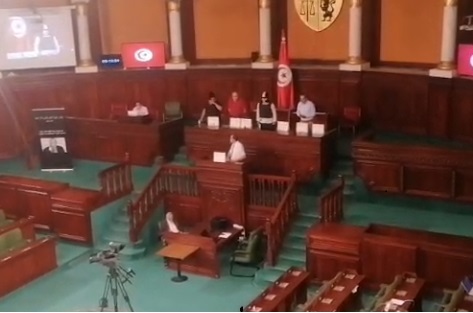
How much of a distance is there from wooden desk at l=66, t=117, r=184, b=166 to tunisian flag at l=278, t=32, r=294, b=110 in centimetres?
247

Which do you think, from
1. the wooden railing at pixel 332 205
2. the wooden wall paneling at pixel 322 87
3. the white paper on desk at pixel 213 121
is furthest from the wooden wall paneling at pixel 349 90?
the wooden railing at pixel 332 205

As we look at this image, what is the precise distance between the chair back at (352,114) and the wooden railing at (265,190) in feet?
8.35

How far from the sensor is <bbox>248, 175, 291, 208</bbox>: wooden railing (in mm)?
13734

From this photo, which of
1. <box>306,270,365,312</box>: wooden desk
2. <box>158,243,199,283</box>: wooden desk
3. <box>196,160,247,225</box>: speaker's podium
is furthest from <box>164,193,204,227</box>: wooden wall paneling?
<box>306,270,365,312</box>: wooden desk

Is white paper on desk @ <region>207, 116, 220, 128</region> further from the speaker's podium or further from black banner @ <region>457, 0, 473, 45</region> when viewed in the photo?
black banner @ <region>457, 0, 473, 45</region>

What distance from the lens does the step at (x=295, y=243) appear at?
13180mm

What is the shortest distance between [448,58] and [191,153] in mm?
5409

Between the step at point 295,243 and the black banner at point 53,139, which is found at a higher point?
the black banner at point 53,139

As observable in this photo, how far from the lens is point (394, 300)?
390 inches

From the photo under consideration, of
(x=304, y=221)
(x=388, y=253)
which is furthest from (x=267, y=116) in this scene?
(x=388, y=253)

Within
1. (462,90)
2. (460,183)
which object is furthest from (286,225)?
(462,90)

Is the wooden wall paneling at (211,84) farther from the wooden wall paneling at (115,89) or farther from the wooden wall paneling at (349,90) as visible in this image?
the wooden wall paneling at (349,90)

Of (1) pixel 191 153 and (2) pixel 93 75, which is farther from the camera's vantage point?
(2) pixel 93 75

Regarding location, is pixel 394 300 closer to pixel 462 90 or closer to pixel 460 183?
pixel 460 183
